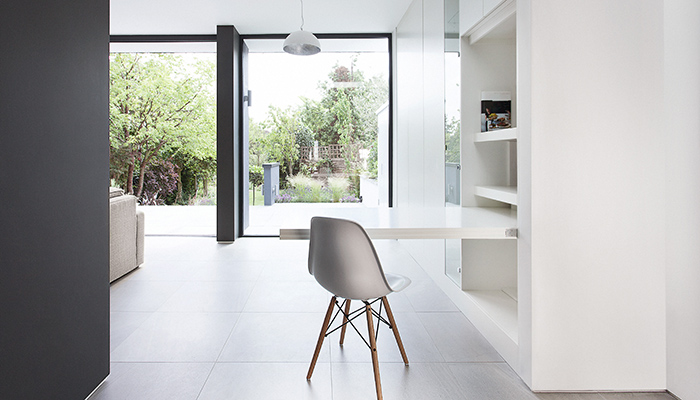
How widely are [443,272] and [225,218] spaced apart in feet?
10.6

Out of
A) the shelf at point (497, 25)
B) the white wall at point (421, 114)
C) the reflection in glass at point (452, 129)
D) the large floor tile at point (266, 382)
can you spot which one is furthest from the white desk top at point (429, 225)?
the shelf at point (497, 25)

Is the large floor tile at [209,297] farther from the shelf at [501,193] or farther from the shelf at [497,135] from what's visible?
the shelf at [497,135]

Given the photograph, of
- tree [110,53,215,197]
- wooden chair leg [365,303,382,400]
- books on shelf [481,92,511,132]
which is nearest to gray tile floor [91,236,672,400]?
wooden chair leg [365,303,382,400]

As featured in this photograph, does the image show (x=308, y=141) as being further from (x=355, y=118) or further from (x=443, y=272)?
(x=443, y=272)

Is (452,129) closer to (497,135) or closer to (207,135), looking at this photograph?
(497,135)

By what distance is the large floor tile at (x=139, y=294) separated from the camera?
3.17m

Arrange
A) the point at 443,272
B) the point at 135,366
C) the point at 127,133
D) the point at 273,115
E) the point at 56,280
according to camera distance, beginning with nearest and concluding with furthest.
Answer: the point at 56,280
the point at 135,366
the point at 443,272
the point at 273,115
the point at 127,133

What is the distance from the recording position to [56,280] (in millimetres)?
1625

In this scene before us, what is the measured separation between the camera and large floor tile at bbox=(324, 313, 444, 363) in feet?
7.58

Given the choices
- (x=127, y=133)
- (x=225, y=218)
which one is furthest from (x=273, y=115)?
(x=127, y=133)

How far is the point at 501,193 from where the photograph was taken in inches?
97.0

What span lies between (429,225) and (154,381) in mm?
1505

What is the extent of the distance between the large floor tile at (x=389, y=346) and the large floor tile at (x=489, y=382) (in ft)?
0.56

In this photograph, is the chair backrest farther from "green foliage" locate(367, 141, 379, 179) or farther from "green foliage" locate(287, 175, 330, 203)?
"green foliage" locate(367, 141, 379, 179)
